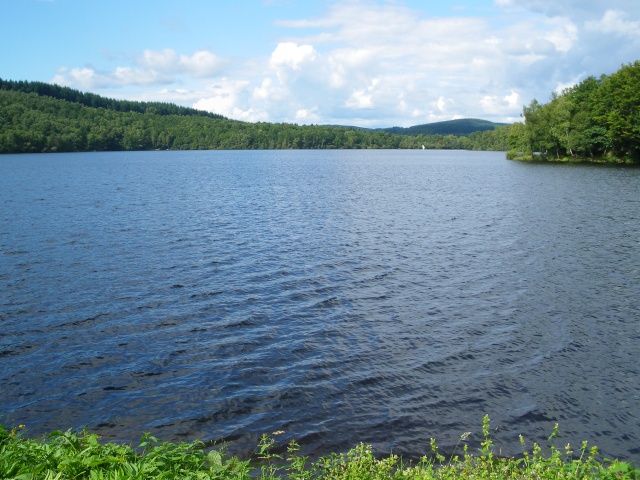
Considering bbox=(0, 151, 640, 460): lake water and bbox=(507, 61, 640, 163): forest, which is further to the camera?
bbox=(507, 61, 640, 163): forest

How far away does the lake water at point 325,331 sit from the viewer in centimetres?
1180

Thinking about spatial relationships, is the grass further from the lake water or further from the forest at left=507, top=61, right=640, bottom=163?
the forest at left=507, top=61, right=640, bottom=163

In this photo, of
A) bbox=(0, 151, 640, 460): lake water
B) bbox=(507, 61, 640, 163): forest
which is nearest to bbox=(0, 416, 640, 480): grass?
bbox=(0, 151, 640, 460): lake water

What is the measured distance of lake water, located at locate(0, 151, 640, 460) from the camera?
38.7 feet

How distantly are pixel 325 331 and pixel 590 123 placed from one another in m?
97.2

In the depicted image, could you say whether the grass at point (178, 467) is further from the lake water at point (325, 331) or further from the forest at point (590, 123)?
the forest at point (590, 123)

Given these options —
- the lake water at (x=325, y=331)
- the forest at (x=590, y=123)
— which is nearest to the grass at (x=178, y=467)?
the lake water at (x=325, y=331)

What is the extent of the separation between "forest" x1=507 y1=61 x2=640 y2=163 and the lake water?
6144 centimetres

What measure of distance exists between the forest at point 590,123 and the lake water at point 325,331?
61.4 meters

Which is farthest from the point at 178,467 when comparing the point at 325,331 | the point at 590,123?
the point at 590,123

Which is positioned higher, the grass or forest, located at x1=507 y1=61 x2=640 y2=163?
forest, located at x1=507 y1=61 x2=640 y2=163

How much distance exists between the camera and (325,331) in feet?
55.6

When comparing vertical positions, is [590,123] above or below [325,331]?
above

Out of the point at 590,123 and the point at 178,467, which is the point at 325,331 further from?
the point at 590,123
